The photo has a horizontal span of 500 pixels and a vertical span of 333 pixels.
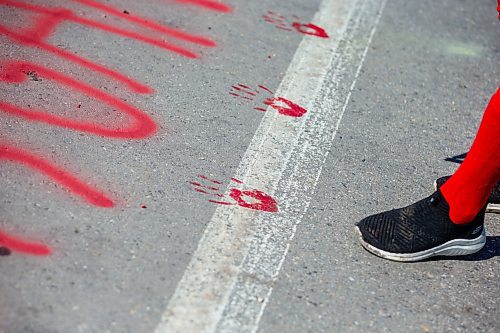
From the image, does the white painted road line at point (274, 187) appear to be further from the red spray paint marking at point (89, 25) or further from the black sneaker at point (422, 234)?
the red spray paint marking at point (89, 25)

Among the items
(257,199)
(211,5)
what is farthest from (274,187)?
(211,5)

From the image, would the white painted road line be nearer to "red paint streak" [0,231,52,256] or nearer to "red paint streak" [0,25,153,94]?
"red paint streak" [0,231,52,256]

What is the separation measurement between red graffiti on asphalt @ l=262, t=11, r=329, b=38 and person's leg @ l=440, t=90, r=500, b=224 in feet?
5.67

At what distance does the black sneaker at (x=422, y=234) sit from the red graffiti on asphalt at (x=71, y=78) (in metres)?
0.98

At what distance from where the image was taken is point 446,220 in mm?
2977

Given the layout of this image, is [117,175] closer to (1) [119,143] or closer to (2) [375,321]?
(1) [119,143]

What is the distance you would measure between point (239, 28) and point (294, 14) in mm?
423

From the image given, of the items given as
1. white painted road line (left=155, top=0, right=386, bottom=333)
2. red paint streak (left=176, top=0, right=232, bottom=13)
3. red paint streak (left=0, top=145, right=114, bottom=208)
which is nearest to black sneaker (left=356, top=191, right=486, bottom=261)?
white painted road line (left=155, top=0, right=386, bottom=333)

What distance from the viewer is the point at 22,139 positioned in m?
3.12

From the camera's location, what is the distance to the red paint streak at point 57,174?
2898mm

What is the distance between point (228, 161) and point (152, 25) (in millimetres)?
1231

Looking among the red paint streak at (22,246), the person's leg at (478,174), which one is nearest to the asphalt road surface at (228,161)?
the red paint streak at (22,246)

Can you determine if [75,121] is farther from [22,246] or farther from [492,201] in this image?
[492,201]

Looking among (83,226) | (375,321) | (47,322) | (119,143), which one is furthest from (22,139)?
(375,321)
